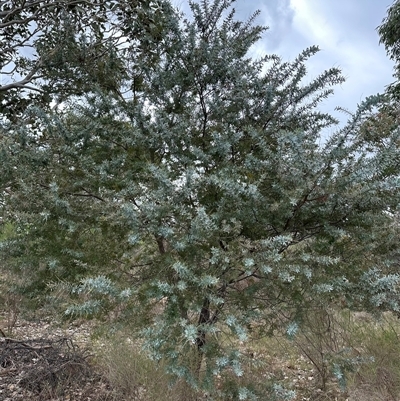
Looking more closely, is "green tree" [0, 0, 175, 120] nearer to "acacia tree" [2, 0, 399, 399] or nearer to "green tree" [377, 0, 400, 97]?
"acacia tree" [2, 0, 399, 399]

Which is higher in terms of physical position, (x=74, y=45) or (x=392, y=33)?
(x=392, y=33)

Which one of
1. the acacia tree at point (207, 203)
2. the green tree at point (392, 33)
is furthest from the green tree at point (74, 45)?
the green tree at point (392, 33)

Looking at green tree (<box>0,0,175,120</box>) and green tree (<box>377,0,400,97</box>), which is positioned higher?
green tree (<box>377,0,400,97</box>)

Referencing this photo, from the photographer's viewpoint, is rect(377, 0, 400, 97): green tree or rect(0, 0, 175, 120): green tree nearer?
rect(0, 0, 175, 120): green tree

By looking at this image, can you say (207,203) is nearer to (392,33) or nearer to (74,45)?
(74,45)

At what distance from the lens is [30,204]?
7.99 feet

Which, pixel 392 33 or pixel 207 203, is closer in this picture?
pixel 207 203

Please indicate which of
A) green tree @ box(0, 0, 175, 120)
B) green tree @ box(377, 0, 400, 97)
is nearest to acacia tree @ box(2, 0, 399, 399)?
green tree @ box(0, 0, 175, 120)

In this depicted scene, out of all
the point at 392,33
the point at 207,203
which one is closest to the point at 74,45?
the point at 207,203

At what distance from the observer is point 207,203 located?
251 cm

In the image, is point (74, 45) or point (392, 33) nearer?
point (74, 45)

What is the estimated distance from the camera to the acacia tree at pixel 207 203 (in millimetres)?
2076

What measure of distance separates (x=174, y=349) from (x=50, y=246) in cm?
106

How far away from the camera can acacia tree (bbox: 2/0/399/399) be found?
208 centimetres
